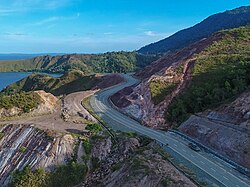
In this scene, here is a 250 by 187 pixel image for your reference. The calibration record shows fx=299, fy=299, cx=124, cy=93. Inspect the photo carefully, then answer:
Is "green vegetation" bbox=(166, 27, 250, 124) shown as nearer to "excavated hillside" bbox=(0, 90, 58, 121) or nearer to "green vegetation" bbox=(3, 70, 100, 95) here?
"excavated hillside" bbox=(0, 90, 58, 121)

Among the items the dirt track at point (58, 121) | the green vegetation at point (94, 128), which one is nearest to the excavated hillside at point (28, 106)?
the dirt track at point (58, 121)

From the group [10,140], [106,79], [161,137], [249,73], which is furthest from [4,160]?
[106,79]

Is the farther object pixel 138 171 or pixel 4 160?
pixel 4 160

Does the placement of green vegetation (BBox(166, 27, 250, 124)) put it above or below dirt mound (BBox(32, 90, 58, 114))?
above

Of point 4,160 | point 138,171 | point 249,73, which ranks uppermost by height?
point 249,73

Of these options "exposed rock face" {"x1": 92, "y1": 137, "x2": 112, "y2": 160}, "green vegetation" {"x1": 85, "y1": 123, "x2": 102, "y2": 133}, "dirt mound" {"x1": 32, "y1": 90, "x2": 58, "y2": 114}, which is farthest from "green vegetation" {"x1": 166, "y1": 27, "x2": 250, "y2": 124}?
"dirt mound" {"x1": 32, "y1": 90, "x2": 58, "y2": 114}

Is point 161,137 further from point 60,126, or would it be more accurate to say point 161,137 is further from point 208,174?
point 60,126
